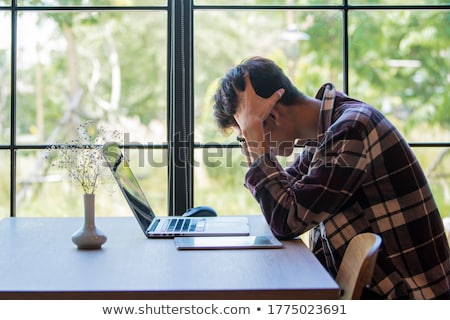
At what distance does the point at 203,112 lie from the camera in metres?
3.26

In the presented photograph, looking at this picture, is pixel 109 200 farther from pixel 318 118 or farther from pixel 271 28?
pixel 318 118

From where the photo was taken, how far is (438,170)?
388cm

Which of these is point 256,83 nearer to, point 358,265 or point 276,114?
point 276,114

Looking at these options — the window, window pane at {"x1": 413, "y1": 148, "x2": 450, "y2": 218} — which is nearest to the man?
the window

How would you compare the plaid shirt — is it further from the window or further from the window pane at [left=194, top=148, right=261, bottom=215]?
the window pane at [left=194, top=148, right=261, bottom=215]

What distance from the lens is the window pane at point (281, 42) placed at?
3.81 m

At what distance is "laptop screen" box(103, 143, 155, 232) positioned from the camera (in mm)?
2092

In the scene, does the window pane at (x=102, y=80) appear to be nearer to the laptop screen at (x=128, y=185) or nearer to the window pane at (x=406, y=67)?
the window pane at (x=406, y=67)

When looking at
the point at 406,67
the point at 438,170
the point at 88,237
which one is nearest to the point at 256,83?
the point at 88,237

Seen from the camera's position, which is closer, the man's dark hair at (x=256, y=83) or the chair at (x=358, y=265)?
the chair at (x=358, y=265)

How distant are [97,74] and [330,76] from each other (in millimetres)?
1712

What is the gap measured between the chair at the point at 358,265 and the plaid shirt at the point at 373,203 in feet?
0.43

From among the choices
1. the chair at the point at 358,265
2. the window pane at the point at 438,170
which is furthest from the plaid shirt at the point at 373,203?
the window pane at the point at 438,170

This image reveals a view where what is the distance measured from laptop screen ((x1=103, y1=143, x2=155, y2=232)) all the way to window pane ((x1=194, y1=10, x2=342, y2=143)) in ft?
4.09
